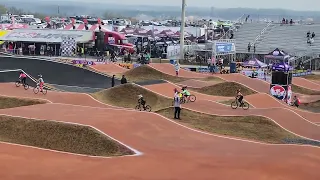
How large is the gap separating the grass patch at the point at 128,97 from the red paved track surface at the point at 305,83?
61.1 ft

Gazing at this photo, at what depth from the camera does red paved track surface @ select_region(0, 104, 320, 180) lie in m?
14.8

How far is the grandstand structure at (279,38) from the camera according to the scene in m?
61.9

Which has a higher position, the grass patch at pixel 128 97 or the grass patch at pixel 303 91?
the grass patch at pixel 128 97

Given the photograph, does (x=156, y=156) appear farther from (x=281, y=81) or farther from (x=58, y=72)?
(x=58, y=72)

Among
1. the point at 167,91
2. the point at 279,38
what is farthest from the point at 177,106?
the point at 279,38

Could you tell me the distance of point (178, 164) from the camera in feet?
52.3

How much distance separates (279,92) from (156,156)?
774 inches

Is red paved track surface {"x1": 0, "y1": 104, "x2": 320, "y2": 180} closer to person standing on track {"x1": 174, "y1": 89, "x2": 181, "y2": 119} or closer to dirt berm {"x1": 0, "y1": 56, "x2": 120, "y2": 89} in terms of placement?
person standing on track {"x1": 174, "y1": 89, "x2": 181, "y2": 119}

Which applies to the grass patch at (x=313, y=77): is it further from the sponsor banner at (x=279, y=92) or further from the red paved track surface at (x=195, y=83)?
the sponsor banner at (x=279, y=92)

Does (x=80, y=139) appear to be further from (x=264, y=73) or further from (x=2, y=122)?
(x=264, y=73)

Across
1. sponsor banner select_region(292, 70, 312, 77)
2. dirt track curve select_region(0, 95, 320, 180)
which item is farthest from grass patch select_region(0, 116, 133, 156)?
sponsor banner select_region(292, 70, 312, 77)

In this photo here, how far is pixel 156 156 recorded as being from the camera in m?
17.0

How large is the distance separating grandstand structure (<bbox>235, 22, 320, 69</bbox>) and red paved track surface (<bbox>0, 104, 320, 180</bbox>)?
4191cm

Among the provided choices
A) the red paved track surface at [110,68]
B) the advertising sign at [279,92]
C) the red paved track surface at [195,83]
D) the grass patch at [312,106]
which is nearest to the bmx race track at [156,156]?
the advertising sign at [279,92]
